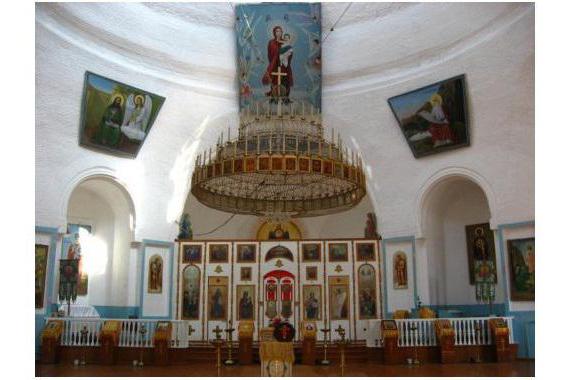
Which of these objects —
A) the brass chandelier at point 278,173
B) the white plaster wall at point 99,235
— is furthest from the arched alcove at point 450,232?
the white plaster wall at point 99,235

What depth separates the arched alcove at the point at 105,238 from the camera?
53.0 ft

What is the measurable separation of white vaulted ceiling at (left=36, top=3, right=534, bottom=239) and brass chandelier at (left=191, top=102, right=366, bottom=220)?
49.1 inches

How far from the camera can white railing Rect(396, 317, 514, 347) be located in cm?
1332

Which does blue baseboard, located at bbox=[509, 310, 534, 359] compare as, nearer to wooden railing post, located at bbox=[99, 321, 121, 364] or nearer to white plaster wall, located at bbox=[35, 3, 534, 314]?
white plaster wall, located at bbox=[35, 3, 534, 314]

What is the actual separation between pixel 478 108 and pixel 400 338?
19.4 feet

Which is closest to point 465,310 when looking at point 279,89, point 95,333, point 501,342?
point 501,342

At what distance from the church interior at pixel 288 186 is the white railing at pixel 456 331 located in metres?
0.05

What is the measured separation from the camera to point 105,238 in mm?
17109

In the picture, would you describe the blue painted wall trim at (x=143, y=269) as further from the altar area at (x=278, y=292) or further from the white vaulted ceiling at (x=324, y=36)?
the white vaulted ceiling at (x=324, y=36)

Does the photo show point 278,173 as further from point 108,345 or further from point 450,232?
point 450,232

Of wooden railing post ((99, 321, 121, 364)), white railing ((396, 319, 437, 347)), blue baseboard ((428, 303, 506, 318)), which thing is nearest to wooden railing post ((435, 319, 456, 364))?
white railing ((396, 319, 437, 347))

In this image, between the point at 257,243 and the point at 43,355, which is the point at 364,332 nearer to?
the point at 257,243

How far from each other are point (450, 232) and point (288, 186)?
5286 mm

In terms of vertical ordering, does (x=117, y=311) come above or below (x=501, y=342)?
above
